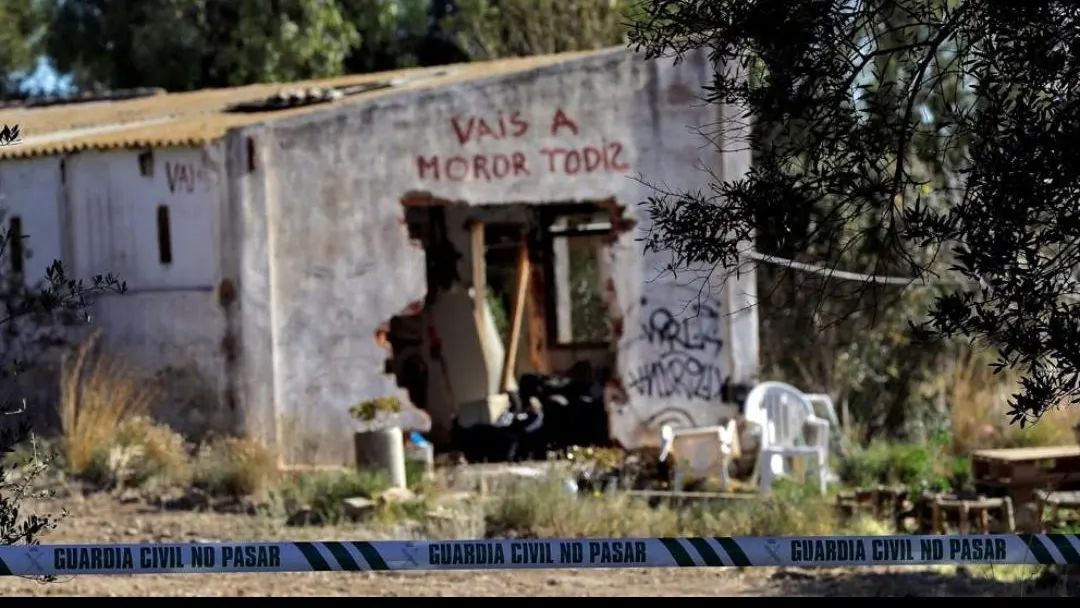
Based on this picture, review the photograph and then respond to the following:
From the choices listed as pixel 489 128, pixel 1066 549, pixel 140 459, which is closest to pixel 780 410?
pixel 489 128

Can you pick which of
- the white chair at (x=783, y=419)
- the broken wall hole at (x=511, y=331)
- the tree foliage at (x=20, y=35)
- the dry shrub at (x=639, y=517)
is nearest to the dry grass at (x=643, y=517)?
the dry shrub at (x=639, y=517)

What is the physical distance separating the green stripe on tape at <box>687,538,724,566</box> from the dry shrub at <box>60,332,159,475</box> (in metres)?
9.94

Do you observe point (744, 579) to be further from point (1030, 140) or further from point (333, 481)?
point (1030, 140)

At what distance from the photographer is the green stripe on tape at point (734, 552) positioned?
6.01 meters

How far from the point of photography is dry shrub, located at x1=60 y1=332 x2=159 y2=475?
1489cm

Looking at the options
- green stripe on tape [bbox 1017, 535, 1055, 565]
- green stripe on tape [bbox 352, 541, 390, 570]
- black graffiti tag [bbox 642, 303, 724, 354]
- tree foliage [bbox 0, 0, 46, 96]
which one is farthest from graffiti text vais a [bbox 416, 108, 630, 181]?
tree foliage [bbox 0, 0, 46, 96]

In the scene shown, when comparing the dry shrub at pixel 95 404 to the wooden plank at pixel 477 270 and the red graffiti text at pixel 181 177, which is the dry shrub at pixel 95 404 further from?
the wooden plank at pixel 477 270

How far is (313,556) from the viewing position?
19.9ft

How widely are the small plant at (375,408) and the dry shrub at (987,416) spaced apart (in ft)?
18.6

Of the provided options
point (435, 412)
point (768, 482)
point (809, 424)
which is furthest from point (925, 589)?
point (435, 412)

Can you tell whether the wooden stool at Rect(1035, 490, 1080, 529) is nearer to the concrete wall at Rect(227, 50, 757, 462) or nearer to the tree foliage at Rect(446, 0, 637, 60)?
the concrete wall at Rect(227, 50, 757, 462)
